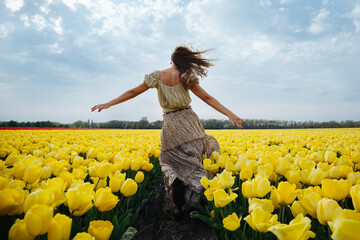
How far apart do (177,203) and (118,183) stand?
1.25m

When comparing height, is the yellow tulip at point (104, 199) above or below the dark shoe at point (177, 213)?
above

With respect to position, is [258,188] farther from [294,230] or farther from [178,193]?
[178,193]

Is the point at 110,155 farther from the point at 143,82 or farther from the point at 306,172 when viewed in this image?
the point at 306,172

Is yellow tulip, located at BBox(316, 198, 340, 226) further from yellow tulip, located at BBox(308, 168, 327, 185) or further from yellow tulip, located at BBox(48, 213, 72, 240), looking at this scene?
yellow tulip, located at BBox(48, 213, 72, 240)

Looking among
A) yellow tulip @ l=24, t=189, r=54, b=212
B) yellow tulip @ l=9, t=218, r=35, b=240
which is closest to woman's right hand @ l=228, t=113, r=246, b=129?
yellow tulip @ l=24, t=189, r=54, b=212

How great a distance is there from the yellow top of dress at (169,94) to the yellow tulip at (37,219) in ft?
7.65

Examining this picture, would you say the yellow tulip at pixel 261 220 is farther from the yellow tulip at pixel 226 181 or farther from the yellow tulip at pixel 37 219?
the yellow tulip at pixel 37 219

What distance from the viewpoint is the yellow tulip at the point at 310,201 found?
3.76 ft

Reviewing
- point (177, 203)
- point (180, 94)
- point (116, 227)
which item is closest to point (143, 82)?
point (180, 94)

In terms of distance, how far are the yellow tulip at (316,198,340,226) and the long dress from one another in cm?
175

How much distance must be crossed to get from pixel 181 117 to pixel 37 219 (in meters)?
2.38

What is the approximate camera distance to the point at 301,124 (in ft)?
145

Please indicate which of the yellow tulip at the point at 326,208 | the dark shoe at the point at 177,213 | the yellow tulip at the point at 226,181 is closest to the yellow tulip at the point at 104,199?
the yellow tulip at the point at 226,181

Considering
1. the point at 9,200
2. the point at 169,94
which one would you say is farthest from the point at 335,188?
the point at 169,94
